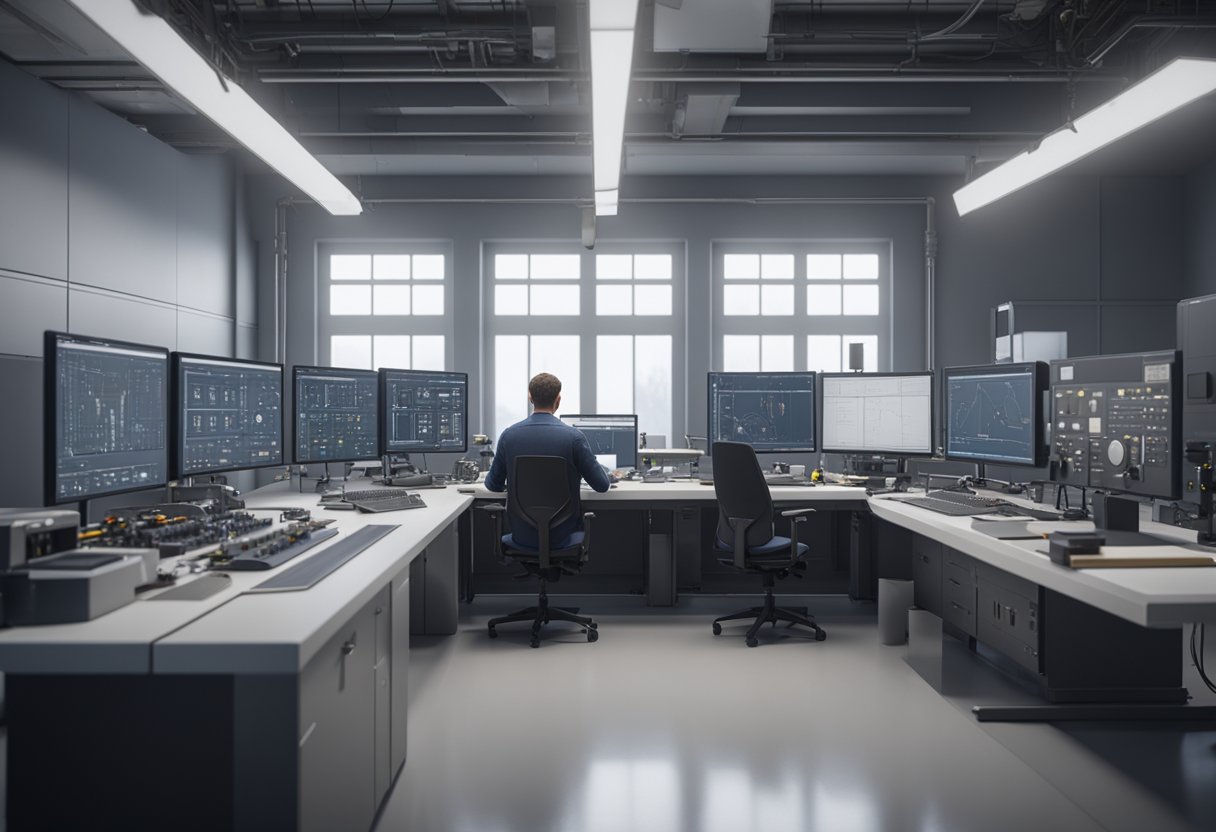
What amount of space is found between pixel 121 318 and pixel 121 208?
67 cm

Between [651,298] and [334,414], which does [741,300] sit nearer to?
[651,298]

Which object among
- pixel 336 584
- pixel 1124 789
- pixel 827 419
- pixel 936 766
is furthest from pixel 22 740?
pixel 827 419

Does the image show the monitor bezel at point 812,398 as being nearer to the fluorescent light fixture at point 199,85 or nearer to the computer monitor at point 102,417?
the fluorescent light fixture at point 199,85

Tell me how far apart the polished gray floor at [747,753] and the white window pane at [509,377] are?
3052 mm

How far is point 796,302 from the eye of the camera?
5891 millimetres

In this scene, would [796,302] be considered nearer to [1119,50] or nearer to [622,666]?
[1119,50]

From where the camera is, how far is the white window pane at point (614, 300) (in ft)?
19.3

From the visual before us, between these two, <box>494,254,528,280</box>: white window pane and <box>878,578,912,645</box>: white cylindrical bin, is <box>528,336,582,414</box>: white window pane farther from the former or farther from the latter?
<box>878,578,912,645</box>: white cylindrical bin

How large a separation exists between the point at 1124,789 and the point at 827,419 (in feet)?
6.43

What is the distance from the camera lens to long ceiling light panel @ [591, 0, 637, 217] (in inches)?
75.2

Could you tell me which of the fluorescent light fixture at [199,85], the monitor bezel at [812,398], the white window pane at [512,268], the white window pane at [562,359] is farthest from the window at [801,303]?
the fluorescent light fixture at [199,85]

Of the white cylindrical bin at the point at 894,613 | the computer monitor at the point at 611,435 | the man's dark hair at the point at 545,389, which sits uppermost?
Answer: the man's dark hair at the point at 545,389

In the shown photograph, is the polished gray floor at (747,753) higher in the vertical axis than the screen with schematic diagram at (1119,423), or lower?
lower

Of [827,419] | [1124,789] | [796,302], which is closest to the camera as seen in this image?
[1124,789]
